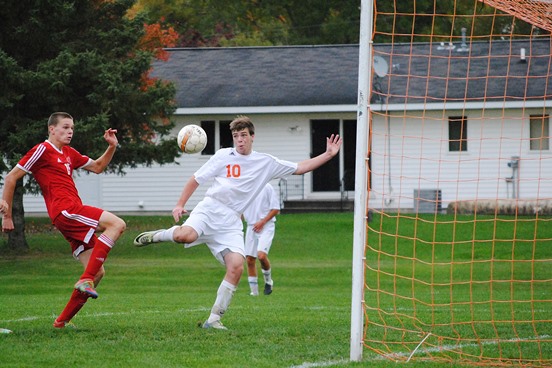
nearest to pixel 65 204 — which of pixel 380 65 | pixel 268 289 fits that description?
pixel 268 289

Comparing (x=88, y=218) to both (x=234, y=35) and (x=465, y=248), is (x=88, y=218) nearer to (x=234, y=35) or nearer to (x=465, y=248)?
(x=465, y=248)

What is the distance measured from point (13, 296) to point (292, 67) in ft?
71.2

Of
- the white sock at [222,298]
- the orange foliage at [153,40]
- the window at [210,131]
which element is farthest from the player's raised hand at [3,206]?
the window at [210,131]

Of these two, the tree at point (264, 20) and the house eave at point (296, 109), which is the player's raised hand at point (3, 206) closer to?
the house eave at point (296, 109)

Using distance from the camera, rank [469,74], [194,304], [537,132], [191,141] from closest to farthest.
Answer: [191,141], [194,304], [537,132], [469,74]

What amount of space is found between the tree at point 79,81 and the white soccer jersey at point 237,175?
10879 millimetres

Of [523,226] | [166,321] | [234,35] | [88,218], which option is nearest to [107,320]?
[166,321]

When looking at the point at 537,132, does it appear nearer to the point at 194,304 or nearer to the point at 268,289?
the point at 268,289

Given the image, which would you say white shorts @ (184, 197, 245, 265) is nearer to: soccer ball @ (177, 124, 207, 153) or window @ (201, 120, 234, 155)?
soccer ball @ (177, 124, 207, 153)

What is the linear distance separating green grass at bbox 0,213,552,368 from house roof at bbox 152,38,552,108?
20.6ft

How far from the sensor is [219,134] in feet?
112

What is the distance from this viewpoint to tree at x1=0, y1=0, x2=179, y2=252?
67.1 feet

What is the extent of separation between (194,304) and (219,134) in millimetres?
21127

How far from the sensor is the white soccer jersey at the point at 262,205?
15.6 m
